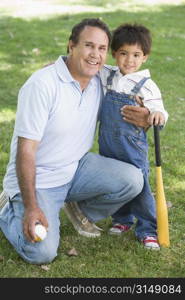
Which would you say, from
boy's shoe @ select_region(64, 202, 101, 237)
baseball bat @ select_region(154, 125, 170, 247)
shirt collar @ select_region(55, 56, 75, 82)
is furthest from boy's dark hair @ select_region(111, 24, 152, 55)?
boy's shoe @ select_region(64, 202, 101, 237)

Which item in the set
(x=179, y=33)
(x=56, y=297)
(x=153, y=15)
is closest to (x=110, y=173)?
(x=56, y=297)

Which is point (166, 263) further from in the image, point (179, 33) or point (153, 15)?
point (153, 15)

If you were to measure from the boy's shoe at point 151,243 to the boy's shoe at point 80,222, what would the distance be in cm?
32

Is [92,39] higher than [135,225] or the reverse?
higher

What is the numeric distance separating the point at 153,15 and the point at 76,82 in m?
7.11

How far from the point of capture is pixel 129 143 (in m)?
3.58

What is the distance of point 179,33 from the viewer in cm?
933

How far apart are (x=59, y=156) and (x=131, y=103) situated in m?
0.52

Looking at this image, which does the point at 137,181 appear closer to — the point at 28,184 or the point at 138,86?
the point at 138,86

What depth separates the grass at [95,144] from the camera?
3430 mm

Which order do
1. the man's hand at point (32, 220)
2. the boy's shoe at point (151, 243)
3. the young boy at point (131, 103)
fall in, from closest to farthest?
the man's hand at point (32, 220) → the young boy at point (131, 103) → the boy's shoe at point (151, 243)

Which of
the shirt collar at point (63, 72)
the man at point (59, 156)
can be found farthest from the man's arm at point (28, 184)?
the shirt collar at point (63, 72)

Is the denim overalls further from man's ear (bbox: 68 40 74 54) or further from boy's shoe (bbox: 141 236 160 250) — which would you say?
man's ear (bbox: 68 40 74 54)

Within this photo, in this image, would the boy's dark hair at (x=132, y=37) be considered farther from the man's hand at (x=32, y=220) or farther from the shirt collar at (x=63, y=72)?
the man's hand at (x=32, y=220)
